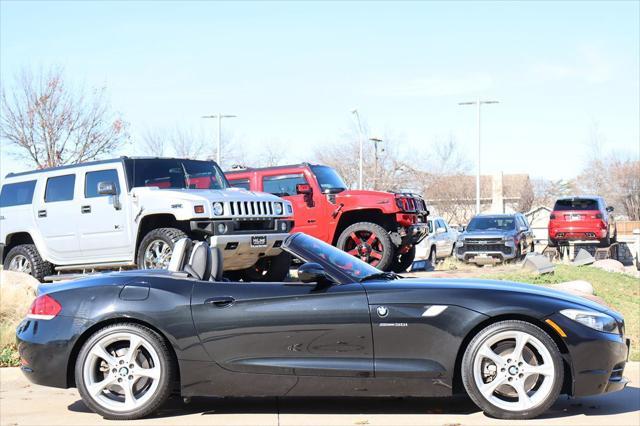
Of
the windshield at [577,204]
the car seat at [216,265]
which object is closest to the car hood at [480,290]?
the car seat at [216,265]

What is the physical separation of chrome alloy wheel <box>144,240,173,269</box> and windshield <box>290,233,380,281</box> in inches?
188

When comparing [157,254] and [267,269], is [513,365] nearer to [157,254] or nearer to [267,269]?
[267,269]

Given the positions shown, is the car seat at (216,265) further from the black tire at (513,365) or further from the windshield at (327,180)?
the windshield at (327,180)

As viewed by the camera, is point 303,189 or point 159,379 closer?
point 159,379

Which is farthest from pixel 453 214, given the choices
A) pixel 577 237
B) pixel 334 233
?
pixel 334 233

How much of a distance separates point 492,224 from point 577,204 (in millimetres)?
4968

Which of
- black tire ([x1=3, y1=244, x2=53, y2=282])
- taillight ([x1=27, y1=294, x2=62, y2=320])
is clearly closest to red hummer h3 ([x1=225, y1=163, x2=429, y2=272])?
black tire ([x1=3, y1=244, x2=53, y2=282])

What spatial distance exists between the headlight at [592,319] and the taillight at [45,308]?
339 cm

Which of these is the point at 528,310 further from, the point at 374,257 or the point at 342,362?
the point at 374,257

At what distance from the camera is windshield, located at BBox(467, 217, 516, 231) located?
867 inches

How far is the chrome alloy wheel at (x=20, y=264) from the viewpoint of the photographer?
12016 millimetres

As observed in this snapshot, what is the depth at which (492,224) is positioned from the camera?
2236cm

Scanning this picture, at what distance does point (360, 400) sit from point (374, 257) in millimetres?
6663


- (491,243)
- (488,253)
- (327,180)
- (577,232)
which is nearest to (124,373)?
(327,180)
